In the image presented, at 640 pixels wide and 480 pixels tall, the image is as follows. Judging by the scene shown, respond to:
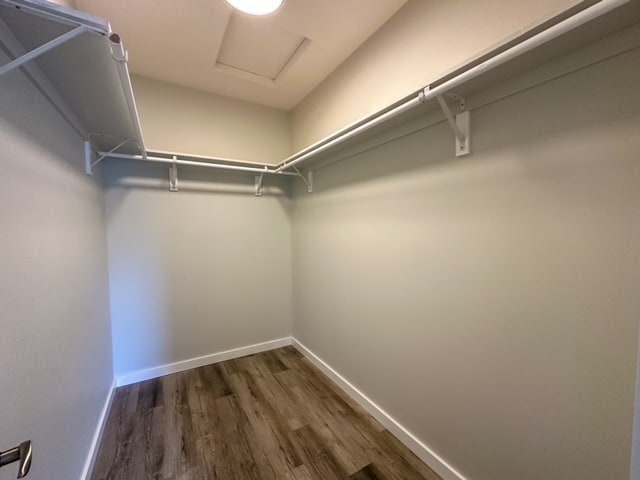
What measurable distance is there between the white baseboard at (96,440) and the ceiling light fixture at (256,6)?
8.07ft

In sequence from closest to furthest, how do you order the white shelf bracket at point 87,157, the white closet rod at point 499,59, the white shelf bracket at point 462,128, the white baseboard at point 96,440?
the white closet rod at point 499,59
the white shelf bracket at point 462,128
the white baseboard at point 96,440
the white shelf bracket at point 87,157

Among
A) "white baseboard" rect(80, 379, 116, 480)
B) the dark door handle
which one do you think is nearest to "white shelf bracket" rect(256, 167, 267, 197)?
"white baseboard" rect(80, 379, 116, 480)

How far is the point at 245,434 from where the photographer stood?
5.79 feet

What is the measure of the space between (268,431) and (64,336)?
49.9 inches

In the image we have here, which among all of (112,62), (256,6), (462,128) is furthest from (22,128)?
(462,128)

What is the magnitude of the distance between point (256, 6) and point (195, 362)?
107 inches

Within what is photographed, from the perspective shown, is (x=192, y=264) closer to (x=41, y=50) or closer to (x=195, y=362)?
(x=195, y=362)

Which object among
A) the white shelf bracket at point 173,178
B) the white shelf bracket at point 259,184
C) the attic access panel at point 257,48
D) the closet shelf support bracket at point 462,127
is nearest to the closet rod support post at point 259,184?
the white shelf bracket at point 259,184

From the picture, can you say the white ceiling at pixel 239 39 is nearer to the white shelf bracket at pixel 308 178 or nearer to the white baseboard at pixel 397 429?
the white shelf bracket at pixel 308 178

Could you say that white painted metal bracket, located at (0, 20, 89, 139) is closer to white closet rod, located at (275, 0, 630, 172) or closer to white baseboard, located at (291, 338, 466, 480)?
white closet rod, located at (275, 0, 630, 172)

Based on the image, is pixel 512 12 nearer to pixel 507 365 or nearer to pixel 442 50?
pixel 442 50

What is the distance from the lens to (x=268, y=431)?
179cm

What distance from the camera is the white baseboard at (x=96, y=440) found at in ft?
4.60

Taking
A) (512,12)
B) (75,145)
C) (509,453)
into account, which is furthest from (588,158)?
(75,145)
